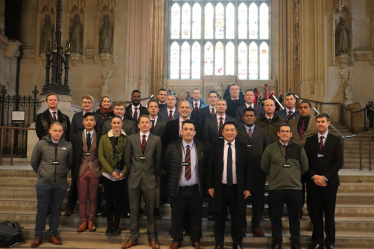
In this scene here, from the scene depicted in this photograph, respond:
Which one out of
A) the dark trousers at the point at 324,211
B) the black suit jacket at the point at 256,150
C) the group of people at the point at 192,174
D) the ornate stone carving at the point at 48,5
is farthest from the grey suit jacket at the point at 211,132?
the ornate stone carving at the point at 48,5

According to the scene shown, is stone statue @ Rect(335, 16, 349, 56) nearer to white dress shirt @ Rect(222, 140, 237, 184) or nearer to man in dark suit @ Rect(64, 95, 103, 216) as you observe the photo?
white dress shirt @ Rect(222, 140, 237, 184)

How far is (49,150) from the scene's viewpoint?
598 cm

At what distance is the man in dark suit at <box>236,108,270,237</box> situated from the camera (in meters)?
5.98

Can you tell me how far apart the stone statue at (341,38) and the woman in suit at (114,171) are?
14108mm

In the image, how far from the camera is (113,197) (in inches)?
240

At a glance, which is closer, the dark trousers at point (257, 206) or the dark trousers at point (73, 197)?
the dark trousers at point (257, 206)

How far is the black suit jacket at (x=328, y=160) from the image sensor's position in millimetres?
5723

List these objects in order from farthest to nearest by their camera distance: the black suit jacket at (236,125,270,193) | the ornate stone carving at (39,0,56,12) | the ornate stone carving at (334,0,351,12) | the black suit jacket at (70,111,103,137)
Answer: the ornate stone carving at (39,0,56,12) < the ornate stone carving at (334,0,351,12) < the black suit jacket at (70,111,103,137) < the black suit jacket at (236,125,270,193)

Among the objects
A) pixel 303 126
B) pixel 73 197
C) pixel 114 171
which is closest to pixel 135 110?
pixel 114 171

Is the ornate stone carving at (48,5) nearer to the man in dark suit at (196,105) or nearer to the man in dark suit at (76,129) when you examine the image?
the man in dark suit at (196,105)

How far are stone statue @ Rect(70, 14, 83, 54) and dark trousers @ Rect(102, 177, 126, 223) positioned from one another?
12.9 meters

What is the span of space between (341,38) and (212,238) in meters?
14.0

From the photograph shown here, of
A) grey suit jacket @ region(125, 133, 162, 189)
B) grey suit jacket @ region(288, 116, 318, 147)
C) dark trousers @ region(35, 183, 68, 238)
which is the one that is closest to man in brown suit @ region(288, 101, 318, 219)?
grey suit jacket @ region(288, 116, 318, 147)

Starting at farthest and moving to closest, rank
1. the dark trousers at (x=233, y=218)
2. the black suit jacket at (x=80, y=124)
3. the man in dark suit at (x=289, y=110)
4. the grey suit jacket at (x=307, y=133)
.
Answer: the man in dark suit at (x=289, y=110)
the black suit jacket at (x=80, y=124)
the grey suit jacket at (x=307, y=133)
the dark trousers at (x=233, y=218)
